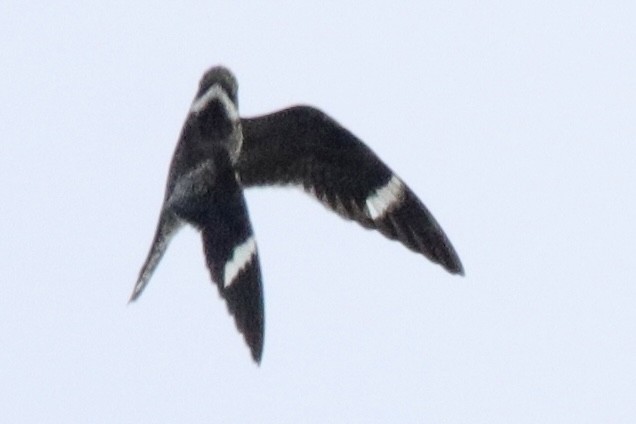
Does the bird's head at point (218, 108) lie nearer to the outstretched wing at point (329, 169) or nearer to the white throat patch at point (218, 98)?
the white throat patch at point (218, 98)

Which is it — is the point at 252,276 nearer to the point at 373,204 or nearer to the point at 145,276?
the point at 145,276

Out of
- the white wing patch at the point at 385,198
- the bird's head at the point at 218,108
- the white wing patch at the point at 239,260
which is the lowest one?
the white wing patch at the point at 239,260

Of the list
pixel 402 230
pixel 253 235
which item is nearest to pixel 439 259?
pixel 402 230

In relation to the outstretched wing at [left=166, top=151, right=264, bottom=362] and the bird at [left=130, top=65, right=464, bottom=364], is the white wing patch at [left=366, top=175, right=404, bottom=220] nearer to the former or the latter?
the bird at [left=130, top=65, right=464, bottom=364]

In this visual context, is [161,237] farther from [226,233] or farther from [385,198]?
[385,198]

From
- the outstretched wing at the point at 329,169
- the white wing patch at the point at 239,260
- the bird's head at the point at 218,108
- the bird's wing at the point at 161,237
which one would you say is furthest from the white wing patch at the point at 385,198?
the bird's wing at the point at 161,237

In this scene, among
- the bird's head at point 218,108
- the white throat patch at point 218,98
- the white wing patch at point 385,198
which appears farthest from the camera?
the white wing patch at point 385,198

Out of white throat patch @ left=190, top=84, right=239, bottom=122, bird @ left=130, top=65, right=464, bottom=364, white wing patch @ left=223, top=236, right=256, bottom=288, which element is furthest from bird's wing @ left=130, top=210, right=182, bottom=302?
white throat patch @ left=190, top=84, right=239, bottom=122
